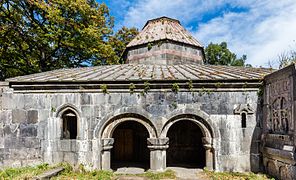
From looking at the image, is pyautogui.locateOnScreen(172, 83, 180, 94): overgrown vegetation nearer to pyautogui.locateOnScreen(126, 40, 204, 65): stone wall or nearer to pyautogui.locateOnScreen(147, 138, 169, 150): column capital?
pyautogui.locateOnScreen(147, 138, 169, 150): column capital

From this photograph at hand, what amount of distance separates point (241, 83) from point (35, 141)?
23.6 feet

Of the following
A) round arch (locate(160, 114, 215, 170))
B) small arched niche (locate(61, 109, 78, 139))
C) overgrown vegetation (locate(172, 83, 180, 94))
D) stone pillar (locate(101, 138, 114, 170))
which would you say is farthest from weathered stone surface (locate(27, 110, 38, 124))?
overgrown vegetation (locate(172, 83, 180, 94))

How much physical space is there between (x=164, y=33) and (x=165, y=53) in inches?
47.9

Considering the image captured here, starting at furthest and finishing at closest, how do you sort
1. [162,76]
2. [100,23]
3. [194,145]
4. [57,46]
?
1. [100,23]
2. [57,46]
3. [194,145]
4. [162,76]

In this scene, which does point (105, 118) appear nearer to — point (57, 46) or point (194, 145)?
point (194, 145)

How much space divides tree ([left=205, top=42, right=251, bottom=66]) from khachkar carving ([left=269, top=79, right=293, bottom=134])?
20239mm

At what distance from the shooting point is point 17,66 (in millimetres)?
15109

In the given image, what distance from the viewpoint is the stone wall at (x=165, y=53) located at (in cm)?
1056

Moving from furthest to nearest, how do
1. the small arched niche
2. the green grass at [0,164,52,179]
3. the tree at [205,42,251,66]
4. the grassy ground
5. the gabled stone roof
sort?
the tree at [205,42,251,66] → the gabled stone roof → the small arched niche → the grassy ground → the green grass at [0,164,52,179]

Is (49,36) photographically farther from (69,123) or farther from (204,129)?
(204,129)

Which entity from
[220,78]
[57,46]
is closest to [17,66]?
[57,46]

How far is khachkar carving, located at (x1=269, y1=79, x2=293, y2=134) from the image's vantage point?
217 inches

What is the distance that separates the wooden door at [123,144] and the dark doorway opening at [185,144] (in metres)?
1.94

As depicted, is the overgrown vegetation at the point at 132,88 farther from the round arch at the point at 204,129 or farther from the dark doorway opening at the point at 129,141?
the dark doorway opening at the point at 129,141
